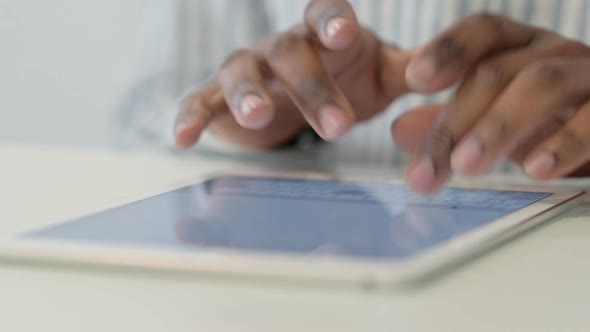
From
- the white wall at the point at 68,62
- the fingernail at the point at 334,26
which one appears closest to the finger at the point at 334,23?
the fingernail at the point at 334,26

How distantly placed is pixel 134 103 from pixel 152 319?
0.70m

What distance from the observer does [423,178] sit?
40cm

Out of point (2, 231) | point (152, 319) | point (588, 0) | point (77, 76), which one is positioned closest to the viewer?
point (152, 319)

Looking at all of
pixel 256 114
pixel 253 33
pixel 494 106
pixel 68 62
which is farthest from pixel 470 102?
pixel 68 62

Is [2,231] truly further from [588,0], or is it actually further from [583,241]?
[588,0]

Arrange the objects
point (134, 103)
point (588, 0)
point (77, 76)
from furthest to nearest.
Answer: point (77, 76) < point (134, 103) < point (588, 0)

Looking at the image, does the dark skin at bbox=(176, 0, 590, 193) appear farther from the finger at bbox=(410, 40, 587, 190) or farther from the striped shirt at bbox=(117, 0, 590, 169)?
the striped shirt at bbox=(117, 0, 590, 169)

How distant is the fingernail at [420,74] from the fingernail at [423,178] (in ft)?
0.17

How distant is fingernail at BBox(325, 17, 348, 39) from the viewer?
1.58 ft

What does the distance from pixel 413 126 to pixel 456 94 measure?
0.10 meters

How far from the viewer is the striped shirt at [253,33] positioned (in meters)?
0.82

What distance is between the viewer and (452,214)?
0.36 metres

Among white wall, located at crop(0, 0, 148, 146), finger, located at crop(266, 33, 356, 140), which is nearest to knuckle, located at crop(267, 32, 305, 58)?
finger, located at crop(266, 33, 356, 140)

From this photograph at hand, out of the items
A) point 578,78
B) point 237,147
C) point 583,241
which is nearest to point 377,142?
point 237,147
